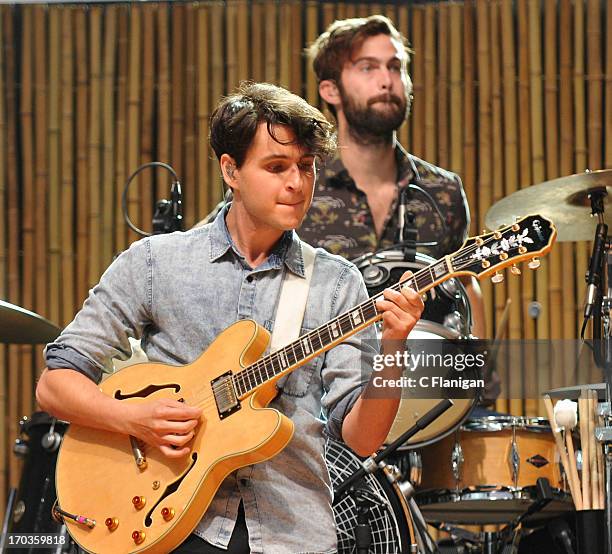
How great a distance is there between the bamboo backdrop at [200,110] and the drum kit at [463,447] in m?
1.45

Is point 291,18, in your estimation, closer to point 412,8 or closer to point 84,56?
point 412,8

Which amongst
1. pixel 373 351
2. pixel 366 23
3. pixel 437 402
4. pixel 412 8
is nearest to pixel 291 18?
pixel 412 8

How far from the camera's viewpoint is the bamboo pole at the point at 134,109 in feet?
18.8

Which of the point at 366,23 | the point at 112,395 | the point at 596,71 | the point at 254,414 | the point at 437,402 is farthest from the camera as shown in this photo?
the point at 596,71

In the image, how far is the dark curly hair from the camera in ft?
8.57

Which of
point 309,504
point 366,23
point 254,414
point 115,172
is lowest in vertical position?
point 309,504

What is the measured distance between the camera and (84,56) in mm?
5789

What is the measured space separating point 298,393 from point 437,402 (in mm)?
1354

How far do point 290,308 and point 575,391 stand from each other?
1.48 m

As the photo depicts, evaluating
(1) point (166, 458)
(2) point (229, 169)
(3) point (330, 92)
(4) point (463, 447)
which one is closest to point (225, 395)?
(1) point (166, 458)

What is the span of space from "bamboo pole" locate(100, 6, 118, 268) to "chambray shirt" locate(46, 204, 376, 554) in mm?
3084

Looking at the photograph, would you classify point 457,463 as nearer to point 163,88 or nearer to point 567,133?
point 567,133

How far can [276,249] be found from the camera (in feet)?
8.86

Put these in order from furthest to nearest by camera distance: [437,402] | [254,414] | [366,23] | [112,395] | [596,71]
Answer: [596,71], [366,23], [437,402], [112,395], [254,414]
